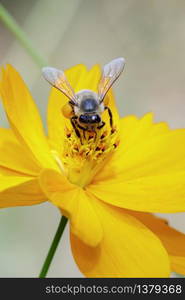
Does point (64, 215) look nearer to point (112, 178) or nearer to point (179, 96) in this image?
point (112, 178)

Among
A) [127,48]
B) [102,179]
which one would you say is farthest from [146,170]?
[127,48]

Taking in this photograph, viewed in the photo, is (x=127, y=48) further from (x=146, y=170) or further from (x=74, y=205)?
(x=74, y=205)

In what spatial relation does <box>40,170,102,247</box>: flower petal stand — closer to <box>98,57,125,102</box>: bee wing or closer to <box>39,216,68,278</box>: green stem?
<box>39,216,68,278</box>: green stem

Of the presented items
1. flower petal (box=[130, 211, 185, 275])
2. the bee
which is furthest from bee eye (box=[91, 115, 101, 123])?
flower petal (box=[130, 211, 185, 275])

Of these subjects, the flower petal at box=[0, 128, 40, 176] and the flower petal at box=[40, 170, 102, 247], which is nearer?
the flower petal at box=[40, 170, 102, 247]

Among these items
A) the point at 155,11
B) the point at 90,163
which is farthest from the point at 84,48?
the point at 90,163
